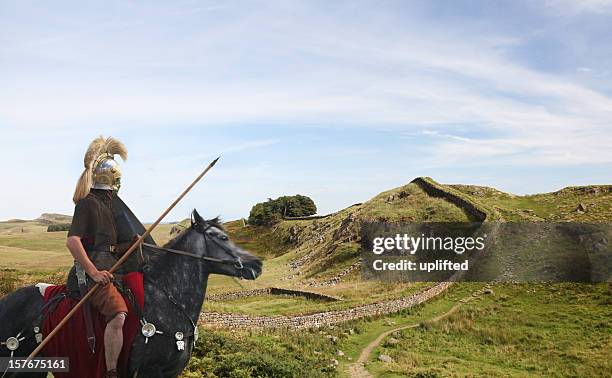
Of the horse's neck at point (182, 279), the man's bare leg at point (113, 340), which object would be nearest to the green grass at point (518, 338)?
the horse's neck at point (182, 279)

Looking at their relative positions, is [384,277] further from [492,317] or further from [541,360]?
[541,360]

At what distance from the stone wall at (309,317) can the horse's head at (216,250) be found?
73.3 ft

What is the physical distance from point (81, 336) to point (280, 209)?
309ft

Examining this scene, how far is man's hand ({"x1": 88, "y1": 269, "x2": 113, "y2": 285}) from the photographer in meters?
5.96

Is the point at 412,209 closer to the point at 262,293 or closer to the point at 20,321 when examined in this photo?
the point at 262,293

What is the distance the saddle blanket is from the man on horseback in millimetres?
131

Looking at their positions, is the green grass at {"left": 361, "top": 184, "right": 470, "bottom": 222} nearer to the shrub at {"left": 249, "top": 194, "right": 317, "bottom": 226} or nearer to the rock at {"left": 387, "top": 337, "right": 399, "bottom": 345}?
the shrub at {"left": 249, "top": 194, "right": 317, "bottom": 226}

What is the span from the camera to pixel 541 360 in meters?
23.9

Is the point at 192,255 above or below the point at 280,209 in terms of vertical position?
below

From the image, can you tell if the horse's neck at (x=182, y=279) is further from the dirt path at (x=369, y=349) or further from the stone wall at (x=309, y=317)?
the stone wall at (x=309, y=317)

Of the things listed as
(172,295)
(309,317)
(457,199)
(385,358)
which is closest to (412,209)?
(457,199)

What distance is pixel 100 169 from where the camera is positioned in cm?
641

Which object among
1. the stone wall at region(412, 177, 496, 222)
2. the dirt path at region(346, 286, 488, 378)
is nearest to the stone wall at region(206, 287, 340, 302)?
the dirt path at region(346, 286, 488, 378)

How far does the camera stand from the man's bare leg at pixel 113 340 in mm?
6137
